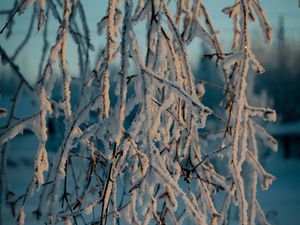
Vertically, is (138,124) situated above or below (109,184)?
above

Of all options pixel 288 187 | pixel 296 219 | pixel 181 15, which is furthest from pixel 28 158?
pixel 181 15

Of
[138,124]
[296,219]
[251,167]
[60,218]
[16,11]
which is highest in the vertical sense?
[16,11]

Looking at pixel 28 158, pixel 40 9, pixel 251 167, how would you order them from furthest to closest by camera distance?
pixel 28 158 → pixel 251 167 → pixel 40 9

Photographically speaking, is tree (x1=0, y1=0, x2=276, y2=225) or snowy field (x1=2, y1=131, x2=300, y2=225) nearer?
tree (x1=0, y1=0, x2=276, y2=225)

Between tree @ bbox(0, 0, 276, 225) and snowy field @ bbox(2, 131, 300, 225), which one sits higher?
tree @ bbox(0, 0, 276, 225)

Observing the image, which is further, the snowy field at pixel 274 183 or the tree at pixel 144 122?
the snowy field at pixel 274 183

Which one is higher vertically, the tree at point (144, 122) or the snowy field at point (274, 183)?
the tree at point (144, 122)

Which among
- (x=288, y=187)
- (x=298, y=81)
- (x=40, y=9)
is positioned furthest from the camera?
(x=298, y=81)

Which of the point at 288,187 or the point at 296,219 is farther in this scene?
the point at 288,187

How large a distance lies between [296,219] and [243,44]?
11033mm

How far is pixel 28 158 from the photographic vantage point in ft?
64.3

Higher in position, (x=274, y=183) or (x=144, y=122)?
(x=144, y=122)

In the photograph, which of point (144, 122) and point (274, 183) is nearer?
point (144, 122)

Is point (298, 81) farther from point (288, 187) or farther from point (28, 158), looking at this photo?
point (28, 158)
